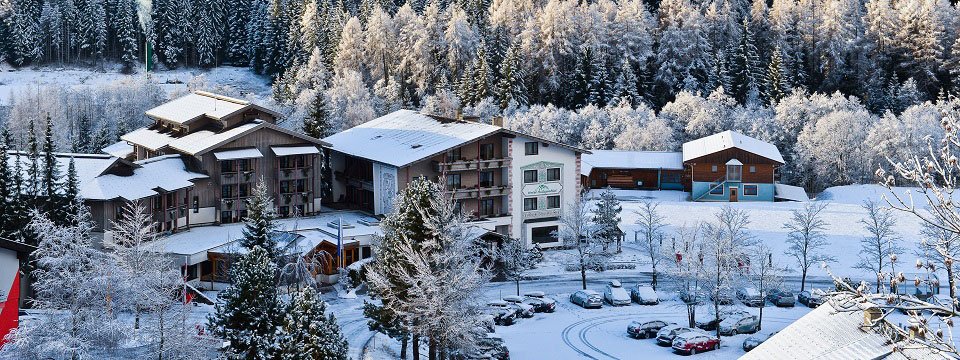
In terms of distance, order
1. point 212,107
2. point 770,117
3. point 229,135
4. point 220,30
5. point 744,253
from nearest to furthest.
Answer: point 744,253
point 229,135
point 212,107
point 770,117
point 220,30

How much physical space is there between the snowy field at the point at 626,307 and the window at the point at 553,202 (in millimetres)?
2598

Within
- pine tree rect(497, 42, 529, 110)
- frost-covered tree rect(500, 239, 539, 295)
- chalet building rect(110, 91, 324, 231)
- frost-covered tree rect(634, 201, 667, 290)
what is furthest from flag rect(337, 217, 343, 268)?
pine tree rect(497, 42, 529, 110)

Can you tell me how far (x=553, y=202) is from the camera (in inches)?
2447

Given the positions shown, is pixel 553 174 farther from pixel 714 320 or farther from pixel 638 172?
pixel 638 172

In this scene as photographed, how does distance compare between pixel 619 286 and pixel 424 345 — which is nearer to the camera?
pixel 424 345

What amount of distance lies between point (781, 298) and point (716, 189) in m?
30.7

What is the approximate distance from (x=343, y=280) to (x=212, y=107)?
1744cm

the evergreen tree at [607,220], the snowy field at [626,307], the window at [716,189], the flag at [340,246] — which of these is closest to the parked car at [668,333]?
the snowy field at [626,307]

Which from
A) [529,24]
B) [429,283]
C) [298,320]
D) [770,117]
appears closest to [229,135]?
[429,283]

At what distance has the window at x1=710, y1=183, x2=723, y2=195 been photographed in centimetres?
8006

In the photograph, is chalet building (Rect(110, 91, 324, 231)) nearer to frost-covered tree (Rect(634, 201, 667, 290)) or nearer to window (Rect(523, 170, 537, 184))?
window (Rect(523, 170, 537, 184))

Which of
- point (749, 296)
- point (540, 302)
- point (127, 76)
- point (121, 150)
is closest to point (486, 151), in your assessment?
point (540, 302)

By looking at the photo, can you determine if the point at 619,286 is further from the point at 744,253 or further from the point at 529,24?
the point at 529,24

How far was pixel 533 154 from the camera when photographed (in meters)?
61.4
